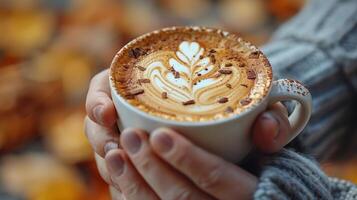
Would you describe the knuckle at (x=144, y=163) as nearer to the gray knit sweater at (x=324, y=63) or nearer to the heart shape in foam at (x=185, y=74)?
the heart shape in foam at (x=185, y=74)

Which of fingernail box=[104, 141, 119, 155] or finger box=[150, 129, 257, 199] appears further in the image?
fingernail box=[104, 141, 119, 155]

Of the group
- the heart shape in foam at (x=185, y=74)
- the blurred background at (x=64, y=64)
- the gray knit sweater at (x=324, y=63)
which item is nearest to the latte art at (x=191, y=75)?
the heart shape in foam at (x=185, y=74)

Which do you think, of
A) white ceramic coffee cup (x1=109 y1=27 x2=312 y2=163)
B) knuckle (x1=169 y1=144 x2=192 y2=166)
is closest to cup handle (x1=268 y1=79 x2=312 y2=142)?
white ceramic coffee cup (x1=109 y1=27 x2=312 y2=163)

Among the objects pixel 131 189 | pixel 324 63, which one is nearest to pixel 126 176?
pixel 131 189

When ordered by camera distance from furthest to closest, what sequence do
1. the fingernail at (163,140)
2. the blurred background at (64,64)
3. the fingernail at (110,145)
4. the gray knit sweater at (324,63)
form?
the blurred background at (64,64)
the gray knit sweater at (324,63)
the fingernail at (110,145)
the fingernail at (163,140)

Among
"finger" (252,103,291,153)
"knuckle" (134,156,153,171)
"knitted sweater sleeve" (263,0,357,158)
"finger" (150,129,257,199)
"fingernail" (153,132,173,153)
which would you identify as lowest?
"knuckle" (134,156,153,171)

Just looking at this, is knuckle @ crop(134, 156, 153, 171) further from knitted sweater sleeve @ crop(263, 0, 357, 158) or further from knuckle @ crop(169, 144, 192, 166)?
knitted sweater sleeve @ crop(263, 0, 357, 158)
